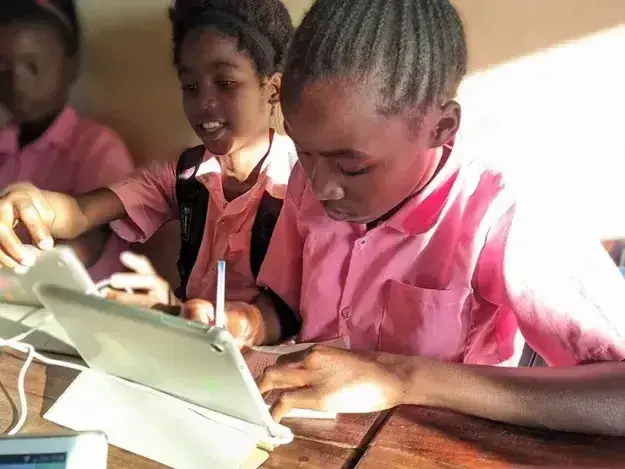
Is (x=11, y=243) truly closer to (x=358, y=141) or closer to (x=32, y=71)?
(x=32, y=71)

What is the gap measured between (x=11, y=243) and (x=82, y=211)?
0.17 metres

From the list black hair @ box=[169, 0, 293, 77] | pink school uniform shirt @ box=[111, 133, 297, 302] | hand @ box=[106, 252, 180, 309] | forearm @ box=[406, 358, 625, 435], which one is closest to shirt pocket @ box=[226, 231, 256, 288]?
pink school uniform shirt @ box=[111, 133, 297, 302]

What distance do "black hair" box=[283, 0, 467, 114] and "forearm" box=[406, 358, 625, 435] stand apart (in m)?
0.27

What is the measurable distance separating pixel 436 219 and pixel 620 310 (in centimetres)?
21

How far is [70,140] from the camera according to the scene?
3.14 feet

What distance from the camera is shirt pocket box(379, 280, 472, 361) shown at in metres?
0.75

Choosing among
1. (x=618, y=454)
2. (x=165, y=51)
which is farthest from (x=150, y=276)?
(x=618, y=454)

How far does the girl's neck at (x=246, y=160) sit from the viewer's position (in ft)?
3.04

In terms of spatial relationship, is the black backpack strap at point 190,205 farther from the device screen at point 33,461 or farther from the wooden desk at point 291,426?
the device screen at point 33,461

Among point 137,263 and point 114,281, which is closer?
point 114,281

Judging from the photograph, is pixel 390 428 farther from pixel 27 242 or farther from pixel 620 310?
pixel 27 242

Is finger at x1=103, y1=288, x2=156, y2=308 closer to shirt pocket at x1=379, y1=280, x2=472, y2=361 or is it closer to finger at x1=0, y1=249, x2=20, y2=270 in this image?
finger at x1=0, y1=249, x2=20, y2=270

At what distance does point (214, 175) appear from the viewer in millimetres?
953

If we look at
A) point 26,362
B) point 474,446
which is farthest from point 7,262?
point 474,446
